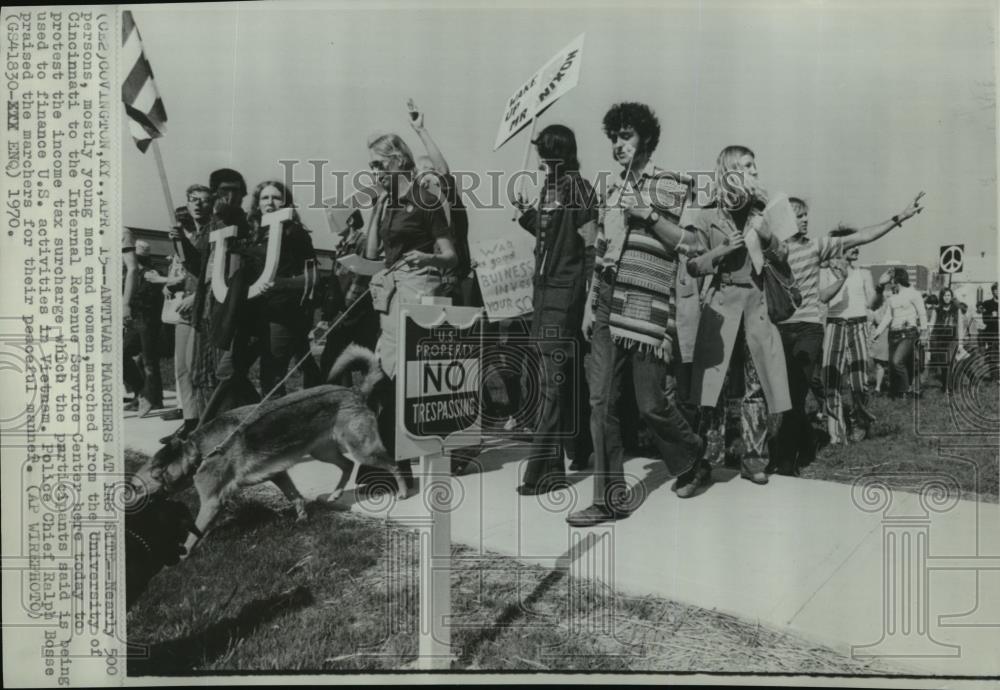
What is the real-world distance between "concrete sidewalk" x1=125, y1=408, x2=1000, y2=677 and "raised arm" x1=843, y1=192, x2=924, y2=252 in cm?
112

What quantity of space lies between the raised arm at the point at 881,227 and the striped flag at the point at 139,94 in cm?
314

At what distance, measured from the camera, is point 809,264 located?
114 inches

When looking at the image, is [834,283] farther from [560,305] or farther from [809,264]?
[560,305]

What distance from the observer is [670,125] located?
2.72m

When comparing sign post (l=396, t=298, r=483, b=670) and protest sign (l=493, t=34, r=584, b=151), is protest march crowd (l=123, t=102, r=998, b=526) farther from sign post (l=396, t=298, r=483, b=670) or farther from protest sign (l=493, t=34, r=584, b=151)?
sign post (l=396, t=298, r=483, b=670)

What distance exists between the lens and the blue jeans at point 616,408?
9.27 ft

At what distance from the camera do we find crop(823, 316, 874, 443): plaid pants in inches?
113

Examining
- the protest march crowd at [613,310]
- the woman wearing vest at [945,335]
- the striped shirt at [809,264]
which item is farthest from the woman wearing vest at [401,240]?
the woman wearing vest at [945,335]

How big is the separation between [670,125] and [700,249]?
56cm

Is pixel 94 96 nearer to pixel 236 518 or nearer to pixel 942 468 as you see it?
pixel 236 518

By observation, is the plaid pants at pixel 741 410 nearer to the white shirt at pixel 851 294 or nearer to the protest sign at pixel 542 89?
the white shirt at pixel 851 294

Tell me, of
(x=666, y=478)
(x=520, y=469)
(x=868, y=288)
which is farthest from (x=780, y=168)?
(x=520, y=469)

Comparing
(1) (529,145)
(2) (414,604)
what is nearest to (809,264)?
(1) (529,145)

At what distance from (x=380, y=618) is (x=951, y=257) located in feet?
9.86
